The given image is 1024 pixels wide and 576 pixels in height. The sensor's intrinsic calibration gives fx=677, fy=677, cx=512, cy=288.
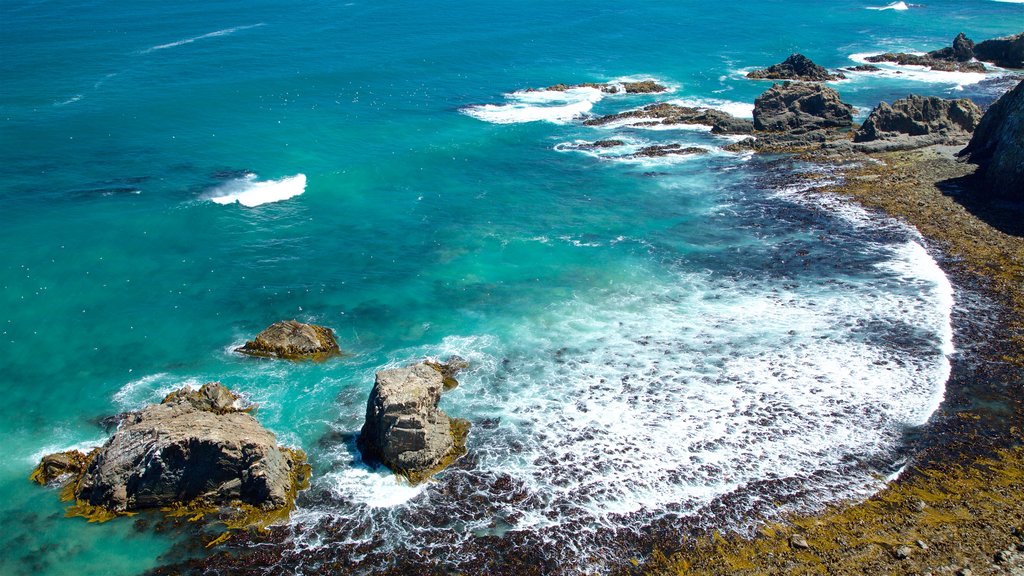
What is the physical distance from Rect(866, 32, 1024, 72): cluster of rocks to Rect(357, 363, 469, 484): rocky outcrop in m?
89.0

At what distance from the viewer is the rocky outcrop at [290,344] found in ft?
105

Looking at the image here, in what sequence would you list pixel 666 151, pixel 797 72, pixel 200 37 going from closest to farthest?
1. pixel 666 151
2. pixel 797 72
3. pixel 200 37

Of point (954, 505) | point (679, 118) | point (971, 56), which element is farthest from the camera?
point (971, 56)

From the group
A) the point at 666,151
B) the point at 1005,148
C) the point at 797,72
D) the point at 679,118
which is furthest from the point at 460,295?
the point at 797,72

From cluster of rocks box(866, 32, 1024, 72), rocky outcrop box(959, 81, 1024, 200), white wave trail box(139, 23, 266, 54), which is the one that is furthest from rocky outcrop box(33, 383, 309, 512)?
cluster of rocks box(866, 32, 1024, 72)

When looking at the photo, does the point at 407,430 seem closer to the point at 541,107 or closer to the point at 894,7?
the point at 541,107

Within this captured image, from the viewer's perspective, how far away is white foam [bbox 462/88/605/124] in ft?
235

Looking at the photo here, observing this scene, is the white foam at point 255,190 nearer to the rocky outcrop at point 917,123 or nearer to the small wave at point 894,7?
the rocky outcrop at point 917,123

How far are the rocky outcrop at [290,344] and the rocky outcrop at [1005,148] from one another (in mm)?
42534

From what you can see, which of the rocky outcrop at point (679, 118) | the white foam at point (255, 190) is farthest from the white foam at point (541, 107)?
the white foam at point (255, 190)

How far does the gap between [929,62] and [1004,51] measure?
8912mm

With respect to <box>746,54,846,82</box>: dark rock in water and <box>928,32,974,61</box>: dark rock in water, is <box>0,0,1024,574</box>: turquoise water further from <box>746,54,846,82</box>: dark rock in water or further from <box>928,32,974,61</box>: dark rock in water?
<box>928,32,974,61</box>: dark rock in water

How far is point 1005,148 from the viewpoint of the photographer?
4388 centimetres

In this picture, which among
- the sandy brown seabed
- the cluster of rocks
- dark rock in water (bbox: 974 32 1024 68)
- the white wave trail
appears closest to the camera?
the sandy brown seabed
